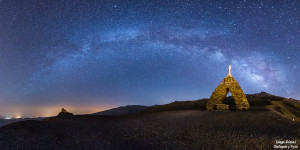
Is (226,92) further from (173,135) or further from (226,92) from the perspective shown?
(173,135)

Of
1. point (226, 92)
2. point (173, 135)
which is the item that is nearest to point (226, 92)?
point (226, 92)

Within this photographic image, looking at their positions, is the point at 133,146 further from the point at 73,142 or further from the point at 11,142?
the point at 11,142

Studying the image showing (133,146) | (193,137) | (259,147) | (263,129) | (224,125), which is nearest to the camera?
(259,147)

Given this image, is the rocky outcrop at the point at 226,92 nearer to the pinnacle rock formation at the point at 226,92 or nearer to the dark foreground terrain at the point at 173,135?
the pinnacle rock formation at the point at 226,92

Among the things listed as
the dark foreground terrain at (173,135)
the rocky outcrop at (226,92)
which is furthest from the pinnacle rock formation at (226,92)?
the dark foreground terrain at (173,135)

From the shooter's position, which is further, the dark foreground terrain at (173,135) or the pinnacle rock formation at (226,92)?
the pinnacle rock formation at (226,92)

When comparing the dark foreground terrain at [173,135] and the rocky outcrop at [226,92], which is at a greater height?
the rocky outcrop at [226,92]

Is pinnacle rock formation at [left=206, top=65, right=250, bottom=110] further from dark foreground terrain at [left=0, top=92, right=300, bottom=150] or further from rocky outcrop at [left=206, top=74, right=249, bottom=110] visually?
dark foreground terrain at [left=0, top=92, right=300, bottom=150]

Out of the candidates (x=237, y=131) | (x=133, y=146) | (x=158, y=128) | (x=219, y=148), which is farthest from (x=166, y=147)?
(x=237, y=131)

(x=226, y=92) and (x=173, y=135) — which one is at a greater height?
(x=226, y=92)

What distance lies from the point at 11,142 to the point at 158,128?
8.72 meters

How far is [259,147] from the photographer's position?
9.51 metres

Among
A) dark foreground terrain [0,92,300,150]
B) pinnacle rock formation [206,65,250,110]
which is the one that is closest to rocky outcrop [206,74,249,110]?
pinnacle rock formation [206,65,250,110]

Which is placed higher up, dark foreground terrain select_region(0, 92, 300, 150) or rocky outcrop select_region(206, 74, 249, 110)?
rocky outcrop select_region(206, 74, 249, 110)
